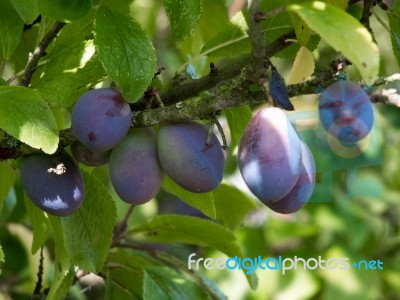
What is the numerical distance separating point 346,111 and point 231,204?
56 centimetres

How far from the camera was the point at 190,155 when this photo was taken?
68 cm

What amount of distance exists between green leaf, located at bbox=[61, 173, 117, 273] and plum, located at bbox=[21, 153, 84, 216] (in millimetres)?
91

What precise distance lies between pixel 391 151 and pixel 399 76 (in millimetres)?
1722

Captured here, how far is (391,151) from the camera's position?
2250 mm

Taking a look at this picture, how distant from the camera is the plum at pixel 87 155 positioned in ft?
2.43

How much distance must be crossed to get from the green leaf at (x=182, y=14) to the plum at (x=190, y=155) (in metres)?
0.12

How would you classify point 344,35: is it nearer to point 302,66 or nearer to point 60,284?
point 302,66

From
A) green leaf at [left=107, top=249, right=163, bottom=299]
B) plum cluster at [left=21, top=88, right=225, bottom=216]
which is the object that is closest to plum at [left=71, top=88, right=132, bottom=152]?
plum cluster at [left=21, top=88, right=225, bottom=216]

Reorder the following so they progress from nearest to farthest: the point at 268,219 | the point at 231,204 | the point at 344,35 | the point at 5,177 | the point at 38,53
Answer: the point at 344,35
the point at 38,53
the point at 5,177
the point at 231,204
the point at 268,219

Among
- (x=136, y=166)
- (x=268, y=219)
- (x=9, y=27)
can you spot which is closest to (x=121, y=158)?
(x=136, y=166)

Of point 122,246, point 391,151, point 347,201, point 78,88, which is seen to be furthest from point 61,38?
point 391,151

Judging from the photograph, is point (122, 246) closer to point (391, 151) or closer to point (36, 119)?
point (36, 119)

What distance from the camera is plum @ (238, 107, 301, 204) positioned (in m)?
0.60

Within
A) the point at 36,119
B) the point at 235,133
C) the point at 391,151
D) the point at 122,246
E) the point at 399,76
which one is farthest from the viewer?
the point at 391,151
